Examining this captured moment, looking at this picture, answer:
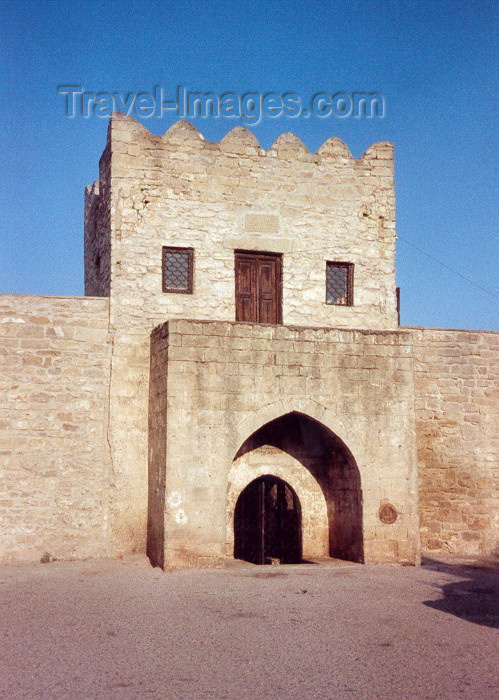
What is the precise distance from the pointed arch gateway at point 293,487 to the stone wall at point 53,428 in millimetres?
2028

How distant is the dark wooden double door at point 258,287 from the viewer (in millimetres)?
12344

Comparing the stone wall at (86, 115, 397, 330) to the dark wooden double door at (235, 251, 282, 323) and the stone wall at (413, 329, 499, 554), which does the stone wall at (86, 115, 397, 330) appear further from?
the stone wall at (413, 329, 499, 554)

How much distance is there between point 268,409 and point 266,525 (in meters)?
2.80

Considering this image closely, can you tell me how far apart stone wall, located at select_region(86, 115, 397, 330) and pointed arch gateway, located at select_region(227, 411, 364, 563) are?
1.85 metres

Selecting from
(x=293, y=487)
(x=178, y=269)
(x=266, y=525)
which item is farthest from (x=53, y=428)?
(x=266, y=525)

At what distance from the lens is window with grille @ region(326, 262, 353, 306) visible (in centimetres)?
1269

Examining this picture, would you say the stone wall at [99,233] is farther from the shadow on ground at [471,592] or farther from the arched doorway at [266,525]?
the shadow on ground at [471,592]

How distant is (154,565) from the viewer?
10375mm

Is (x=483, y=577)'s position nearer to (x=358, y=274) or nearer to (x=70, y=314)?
(x=358, y=274)

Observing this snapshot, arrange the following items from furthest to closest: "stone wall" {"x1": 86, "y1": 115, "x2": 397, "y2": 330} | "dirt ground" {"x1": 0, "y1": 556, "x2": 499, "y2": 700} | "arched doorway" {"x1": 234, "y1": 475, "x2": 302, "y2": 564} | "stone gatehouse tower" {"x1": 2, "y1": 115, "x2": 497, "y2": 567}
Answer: "stone wall" {"x1": 86, "y1": 115, "x2": 397, "y2": 330}, "arched doorway" {"x1": 234, "y1": 475, "x2": 302, "y2": 564}, "stone gatehouse tower" {"x1": 2, "y1": 115, "x2": 497, "y2": 567}, "dirt ground" {"x1": 0, "y1": 556, "x2": 499, "y2": 700}

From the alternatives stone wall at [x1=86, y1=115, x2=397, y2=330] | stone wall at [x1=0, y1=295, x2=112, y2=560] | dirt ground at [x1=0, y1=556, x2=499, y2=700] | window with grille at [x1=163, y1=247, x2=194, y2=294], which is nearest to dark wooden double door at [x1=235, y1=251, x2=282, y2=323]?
stone wall at [x1=86, y1=115, x2=397, y2=330]

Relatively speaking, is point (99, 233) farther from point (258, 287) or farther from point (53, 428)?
point (53, 428)

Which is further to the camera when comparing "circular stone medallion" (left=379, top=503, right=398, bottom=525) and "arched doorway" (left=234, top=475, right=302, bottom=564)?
"arched doorway" (left=234, top=475, right=302, bottom=564)

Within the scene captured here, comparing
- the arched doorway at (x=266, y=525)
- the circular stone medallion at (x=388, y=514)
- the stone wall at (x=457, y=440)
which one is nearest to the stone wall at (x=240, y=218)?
the stone wall at (x=457, y=440)
